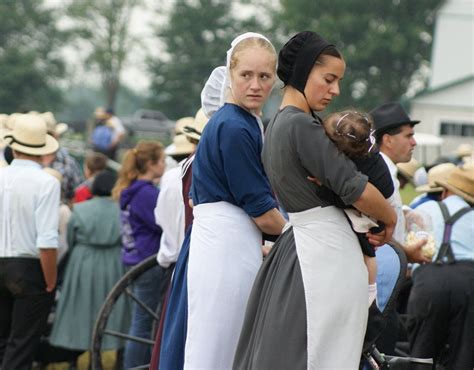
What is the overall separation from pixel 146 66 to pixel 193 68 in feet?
10.4

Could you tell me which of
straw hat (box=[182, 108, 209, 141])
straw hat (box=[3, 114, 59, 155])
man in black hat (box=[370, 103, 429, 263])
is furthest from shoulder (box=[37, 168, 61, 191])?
man in black hat (box=[370, 103, 429, 263])

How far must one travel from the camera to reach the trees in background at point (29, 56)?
65.3 metres

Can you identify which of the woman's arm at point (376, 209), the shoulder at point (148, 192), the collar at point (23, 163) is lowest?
the shoulder at point (148, 192)

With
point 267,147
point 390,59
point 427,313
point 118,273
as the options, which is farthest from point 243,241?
point 390,59

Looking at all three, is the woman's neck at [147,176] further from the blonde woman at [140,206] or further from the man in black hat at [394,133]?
the man in black hat at [394,133]

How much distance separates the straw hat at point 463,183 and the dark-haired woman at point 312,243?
2.91 metres

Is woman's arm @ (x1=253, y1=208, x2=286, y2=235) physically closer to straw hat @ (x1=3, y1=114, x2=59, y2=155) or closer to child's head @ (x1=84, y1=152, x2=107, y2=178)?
straw hat @ (x1=3, y1=114, x2=59, y2=155)

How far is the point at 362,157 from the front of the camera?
4.74 meters

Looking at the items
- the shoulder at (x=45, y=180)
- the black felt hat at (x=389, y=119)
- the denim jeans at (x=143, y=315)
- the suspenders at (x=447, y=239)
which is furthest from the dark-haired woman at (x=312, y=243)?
the shoulder at (x=45, y=180)

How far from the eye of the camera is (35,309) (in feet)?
25.8

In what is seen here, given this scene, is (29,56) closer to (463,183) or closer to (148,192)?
(148,192)

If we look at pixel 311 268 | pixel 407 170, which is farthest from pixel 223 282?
pixel 407 170

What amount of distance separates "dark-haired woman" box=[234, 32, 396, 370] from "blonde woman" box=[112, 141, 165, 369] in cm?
320

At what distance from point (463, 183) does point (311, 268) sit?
3.16 meters
